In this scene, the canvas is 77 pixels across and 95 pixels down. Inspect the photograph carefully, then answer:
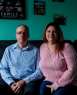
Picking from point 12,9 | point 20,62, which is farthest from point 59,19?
point 20,62

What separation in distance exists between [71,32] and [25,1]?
740mm

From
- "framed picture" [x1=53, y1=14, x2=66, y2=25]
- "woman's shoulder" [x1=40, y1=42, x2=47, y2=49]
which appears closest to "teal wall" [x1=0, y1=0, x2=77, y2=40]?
"framed picture" [x1=53, y1=14, x2=66, y2=25]

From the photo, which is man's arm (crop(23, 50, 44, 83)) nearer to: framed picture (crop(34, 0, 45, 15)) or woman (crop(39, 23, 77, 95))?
woman (crop(39, 23, 77, 95))

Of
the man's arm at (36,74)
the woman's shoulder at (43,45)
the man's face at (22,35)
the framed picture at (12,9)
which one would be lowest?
the man's arm at (36,74)

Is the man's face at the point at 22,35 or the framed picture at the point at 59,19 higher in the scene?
the framed picture at the point at 59,19

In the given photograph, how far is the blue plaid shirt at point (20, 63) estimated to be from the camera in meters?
3.03

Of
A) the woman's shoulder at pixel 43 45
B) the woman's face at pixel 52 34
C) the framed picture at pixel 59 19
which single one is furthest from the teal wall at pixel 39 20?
the woman's face at pixel 52 34

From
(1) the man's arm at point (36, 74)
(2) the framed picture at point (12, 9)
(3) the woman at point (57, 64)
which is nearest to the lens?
(3) the woman at point (57, 64)

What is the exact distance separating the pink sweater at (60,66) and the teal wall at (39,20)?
2.51ft

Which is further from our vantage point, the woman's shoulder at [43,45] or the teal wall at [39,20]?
the teal wall at [39,20]

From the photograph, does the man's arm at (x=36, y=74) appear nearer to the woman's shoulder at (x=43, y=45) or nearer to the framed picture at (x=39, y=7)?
the woman's shoulder at (x=43, y=45)

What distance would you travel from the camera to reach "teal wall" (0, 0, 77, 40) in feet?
12.0

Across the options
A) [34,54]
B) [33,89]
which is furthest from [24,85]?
[34,54]

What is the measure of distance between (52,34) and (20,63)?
0.48m
